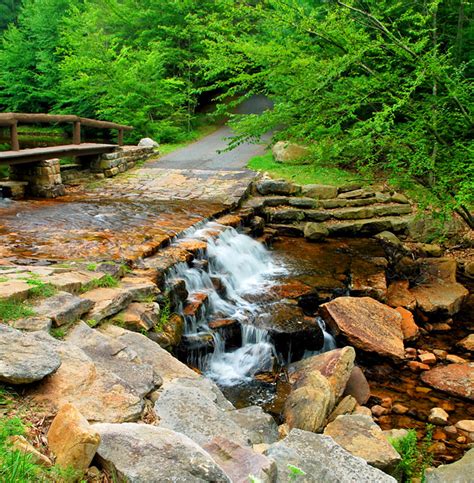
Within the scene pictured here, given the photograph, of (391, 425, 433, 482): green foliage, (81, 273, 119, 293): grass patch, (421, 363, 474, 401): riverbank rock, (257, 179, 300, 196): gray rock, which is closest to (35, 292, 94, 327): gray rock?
(81, 273, 119, 293): grass patch

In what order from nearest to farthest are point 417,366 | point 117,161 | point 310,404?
point 310,404 < point 417,366 < point 117,161

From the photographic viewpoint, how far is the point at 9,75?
22172 mm

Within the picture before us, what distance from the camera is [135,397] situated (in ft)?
9.23

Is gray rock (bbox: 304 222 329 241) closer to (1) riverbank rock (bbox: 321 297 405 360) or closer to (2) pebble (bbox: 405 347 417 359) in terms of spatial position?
(1) riverbank rock (bbox: 321 297 405 360)

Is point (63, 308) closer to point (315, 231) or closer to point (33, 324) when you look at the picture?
point (33, 324)

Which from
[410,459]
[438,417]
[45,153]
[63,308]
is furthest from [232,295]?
[45,153]

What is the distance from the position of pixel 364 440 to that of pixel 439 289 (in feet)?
14.4

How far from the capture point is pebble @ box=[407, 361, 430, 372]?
5.54m

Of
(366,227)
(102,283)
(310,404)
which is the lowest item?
(310,404)

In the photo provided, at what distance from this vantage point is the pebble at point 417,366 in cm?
554

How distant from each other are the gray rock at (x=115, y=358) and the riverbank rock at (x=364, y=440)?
1534mm

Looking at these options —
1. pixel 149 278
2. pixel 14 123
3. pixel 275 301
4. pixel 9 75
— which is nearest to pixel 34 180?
pixel 14 123

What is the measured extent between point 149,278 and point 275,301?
2002 millimetres

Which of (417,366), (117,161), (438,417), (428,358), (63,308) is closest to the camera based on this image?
(63,308)
